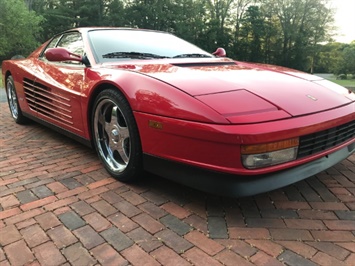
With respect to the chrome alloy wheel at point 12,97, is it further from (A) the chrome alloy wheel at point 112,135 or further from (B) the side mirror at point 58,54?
(A) the chrome alloy wheel at point 112,135

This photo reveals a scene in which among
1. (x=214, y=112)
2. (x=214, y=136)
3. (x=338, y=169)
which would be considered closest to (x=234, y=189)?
(x=214, y=136)

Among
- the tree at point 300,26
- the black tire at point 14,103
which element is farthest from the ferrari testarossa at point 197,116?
the tree at point 300,26

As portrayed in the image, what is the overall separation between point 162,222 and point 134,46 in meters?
1.75

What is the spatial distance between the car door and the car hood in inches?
26.7

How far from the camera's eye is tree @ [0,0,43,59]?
65.7 ft

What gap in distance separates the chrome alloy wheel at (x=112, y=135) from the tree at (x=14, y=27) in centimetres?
2077

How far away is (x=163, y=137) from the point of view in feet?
6.41

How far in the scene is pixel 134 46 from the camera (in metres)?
2.96

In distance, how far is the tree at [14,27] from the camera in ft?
65.7

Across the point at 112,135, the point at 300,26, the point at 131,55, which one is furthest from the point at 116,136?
the point at 300,26

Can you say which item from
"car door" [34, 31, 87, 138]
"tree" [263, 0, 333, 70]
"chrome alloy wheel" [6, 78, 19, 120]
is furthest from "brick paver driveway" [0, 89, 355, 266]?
"tree" [263, 0, 333, 70]

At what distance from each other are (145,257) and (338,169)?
1.92 meters

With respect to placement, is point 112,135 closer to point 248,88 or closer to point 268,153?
point 248,88

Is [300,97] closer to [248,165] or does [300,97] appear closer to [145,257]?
[248,165]
